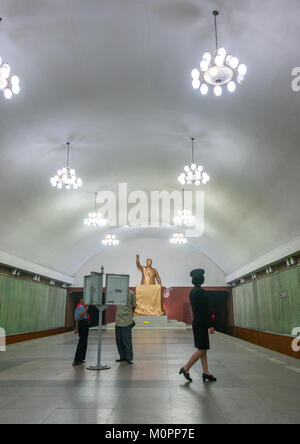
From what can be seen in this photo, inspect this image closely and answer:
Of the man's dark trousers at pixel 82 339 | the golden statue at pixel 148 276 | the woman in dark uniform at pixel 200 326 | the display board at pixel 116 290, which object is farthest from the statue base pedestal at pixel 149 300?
the woman in dark uniform at pixel 200 326

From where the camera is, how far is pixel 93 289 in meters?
6.62

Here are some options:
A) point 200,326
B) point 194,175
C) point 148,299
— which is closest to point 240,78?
point 200,326

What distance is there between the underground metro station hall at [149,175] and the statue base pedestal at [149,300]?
5.14 m

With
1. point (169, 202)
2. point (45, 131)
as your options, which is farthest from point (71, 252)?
point (45, 131)

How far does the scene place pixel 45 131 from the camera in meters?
9.27

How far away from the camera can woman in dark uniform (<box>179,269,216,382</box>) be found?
5105mm

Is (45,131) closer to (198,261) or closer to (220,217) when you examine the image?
(220,217)

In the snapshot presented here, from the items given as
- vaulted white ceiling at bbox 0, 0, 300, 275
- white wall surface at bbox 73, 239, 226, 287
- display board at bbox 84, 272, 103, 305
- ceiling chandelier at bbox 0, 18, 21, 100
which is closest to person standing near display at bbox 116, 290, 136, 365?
display board at bbox 84, 272, 103, 305

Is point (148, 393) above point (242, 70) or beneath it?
beneath

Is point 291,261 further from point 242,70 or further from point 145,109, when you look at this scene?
point 242,70

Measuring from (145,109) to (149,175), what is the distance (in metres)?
5.10

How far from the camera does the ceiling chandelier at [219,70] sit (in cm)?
577

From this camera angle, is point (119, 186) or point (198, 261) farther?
point (198, 261)

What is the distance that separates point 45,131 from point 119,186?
5.98 meters
